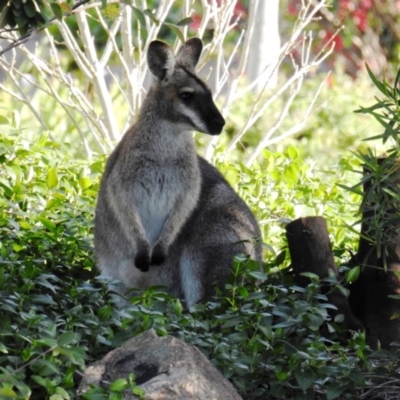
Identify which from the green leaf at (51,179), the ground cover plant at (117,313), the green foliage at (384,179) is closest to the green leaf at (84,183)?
the ground cover plant at (117,313)

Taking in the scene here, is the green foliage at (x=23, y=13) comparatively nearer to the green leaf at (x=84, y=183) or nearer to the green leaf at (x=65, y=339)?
the green leaf at (x=65, y=339)

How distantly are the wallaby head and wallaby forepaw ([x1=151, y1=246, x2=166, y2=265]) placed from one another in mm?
661

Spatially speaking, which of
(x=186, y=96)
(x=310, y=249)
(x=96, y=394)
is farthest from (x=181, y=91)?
(x=96, y=394)

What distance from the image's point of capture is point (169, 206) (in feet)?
18.7

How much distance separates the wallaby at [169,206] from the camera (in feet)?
18.4

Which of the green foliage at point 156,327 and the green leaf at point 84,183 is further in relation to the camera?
the green leaf at point 84,183

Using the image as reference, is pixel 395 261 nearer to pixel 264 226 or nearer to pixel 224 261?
pixel 224 261

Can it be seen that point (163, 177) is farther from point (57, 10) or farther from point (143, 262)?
point (57, 10)

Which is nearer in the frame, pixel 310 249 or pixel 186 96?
pixel 310 249

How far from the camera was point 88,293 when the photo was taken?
448 cm

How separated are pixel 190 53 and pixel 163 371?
8.69 feet

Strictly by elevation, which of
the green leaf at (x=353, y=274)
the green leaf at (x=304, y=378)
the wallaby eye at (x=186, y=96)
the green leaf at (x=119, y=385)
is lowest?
the green leaf at (x=304, y=378)

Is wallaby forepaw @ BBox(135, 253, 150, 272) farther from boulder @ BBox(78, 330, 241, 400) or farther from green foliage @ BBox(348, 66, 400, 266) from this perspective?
boulder @ BBox(78, 330, 241, 400)

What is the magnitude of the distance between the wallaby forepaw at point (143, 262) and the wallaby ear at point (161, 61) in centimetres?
98
